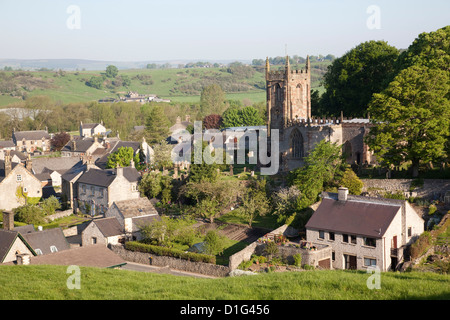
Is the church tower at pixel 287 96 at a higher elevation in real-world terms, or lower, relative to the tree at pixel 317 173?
higher

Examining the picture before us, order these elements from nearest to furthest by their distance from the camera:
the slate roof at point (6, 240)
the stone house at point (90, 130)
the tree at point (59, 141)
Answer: the slate roof at point (6, 240) → the tree at point (59, 141) → the stone house at point (90, 130)

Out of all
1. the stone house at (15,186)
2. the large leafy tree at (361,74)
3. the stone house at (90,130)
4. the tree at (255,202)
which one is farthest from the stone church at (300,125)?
the stone house at (90,130)

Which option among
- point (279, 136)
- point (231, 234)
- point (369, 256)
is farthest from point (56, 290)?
point (279, 136)

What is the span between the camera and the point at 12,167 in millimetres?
66812

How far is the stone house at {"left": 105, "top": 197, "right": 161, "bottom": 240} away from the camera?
1924 inches

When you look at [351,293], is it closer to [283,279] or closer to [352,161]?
[283,279]

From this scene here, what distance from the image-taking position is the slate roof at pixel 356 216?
124 feet

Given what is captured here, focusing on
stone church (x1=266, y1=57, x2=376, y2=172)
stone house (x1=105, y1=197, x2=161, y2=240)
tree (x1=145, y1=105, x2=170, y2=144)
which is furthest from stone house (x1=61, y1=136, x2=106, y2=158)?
stone house (x1=105, y1=197, x2=161, y2=240)

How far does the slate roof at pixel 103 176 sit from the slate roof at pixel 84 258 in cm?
1920

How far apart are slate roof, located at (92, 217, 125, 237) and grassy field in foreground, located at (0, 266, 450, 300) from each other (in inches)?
773

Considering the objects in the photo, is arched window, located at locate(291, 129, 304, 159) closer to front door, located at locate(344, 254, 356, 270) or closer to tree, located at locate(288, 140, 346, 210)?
tree, located at locate(288, 140, 346, 210)

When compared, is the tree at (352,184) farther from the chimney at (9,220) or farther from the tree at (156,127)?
the tree at (156,127)

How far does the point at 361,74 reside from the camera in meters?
64.5
